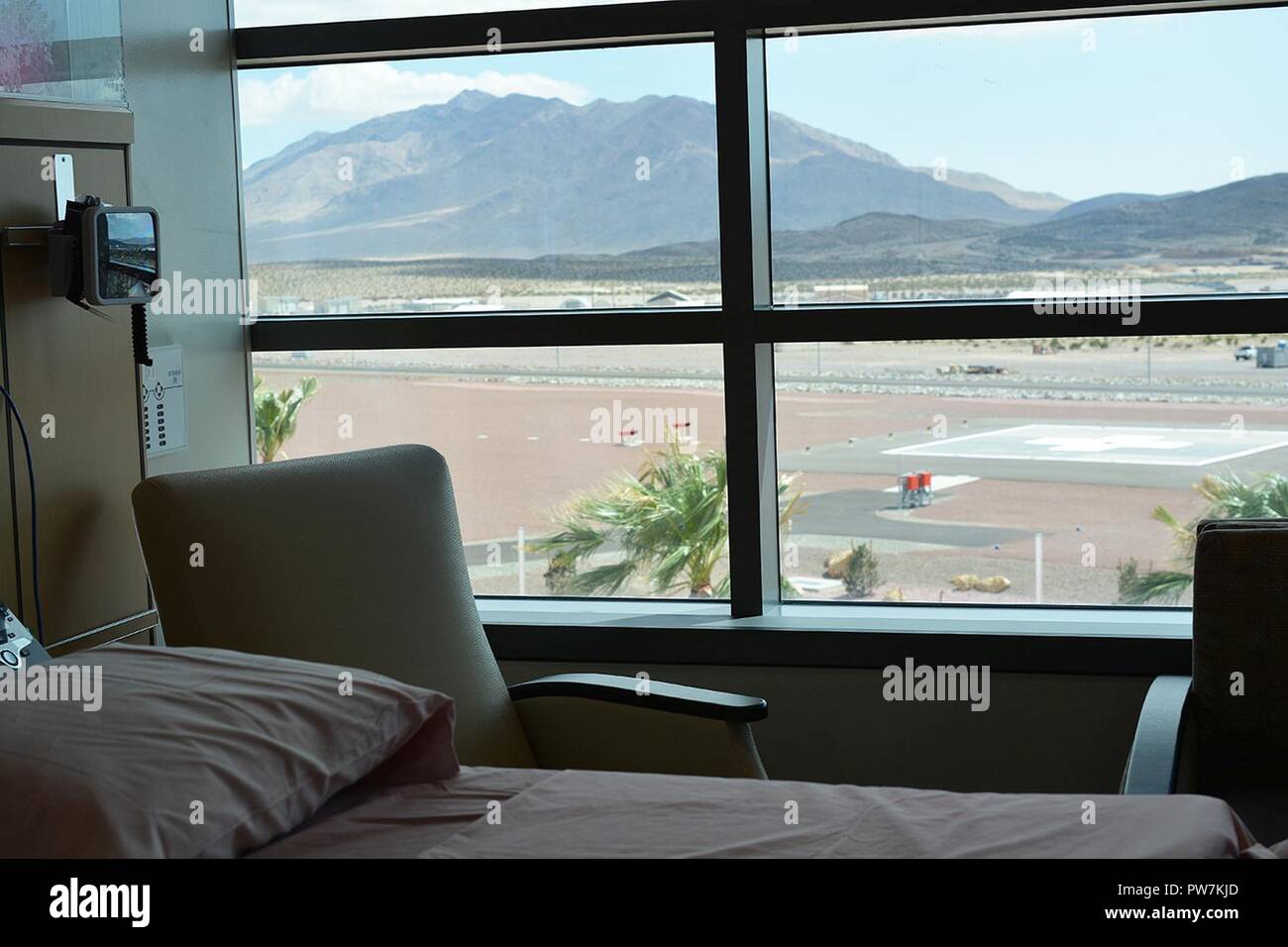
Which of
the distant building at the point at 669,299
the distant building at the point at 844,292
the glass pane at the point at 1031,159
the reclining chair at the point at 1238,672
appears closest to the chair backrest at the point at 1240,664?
the reclining chair at the point at 1238,672

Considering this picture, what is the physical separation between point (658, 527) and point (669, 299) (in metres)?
0.52

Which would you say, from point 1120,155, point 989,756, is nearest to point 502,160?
point 1120,155

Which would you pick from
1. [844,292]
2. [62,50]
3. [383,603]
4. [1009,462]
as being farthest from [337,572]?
[1009,462]

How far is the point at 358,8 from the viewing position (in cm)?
300

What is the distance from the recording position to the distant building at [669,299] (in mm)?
2945

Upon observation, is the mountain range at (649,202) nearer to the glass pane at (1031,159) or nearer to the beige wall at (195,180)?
the glass pane at (1031,159)

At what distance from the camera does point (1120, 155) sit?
271 centimetres

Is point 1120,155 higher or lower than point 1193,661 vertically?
higher

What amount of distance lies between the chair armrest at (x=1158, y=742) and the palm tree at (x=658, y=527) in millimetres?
990

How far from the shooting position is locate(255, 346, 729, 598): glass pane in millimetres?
2969

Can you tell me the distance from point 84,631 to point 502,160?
1439 mm

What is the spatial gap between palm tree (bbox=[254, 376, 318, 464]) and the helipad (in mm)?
1374

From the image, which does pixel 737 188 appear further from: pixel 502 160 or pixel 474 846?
pixel 474 846

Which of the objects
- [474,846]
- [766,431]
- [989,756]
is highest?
[766,431]
